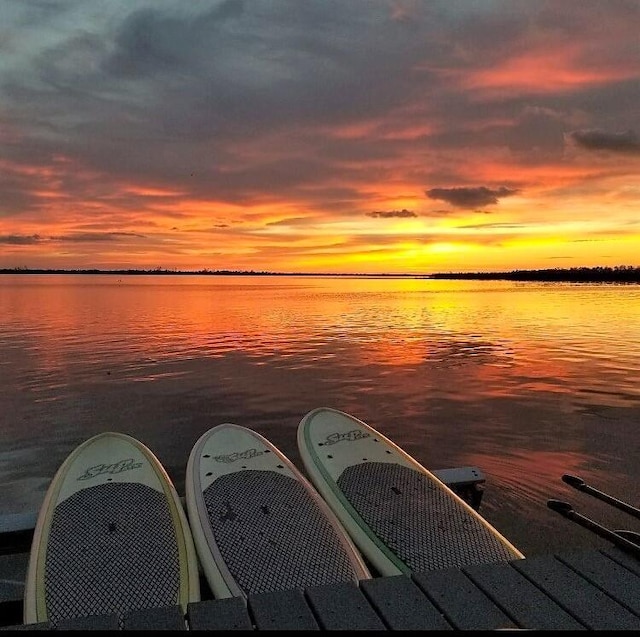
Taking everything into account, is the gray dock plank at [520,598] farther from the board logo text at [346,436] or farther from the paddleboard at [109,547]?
the board logo text at [346,436]

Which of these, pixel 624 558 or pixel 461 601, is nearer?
pixel 461 601

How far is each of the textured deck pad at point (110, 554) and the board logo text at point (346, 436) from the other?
9.11 ft

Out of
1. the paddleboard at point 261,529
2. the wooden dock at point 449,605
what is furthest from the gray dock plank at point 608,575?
the paddleboard at point 261,529

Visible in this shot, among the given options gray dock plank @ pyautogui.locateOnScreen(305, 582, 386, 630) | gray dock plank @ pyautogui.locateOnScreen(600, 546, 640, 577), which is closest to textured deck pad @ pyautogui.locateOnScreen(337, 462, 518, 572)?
gray dock plank @ pyautogui.locateOnScreen(600, 546, 640, 577)

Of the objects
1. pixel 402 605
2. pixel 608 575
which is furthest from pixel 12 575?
pixel 608 575

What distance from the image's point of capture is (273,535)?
5.64m

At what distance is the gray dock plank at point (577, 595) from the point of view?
10.8ft

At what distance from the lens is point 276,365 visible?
2003 centimetres

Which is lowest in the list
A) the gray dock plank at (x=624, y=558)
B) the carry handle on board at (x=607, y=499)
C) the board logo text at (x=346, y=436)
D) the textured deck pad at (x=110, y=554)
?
the textured deck pad at (x=110, y=554)

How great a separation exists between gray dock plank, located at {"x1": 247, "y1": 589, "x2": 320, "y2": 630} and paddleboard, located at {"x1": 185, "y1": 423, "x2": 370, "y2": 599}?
4.96ft

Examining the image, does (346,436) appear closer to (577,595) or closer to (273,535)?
(273,535)

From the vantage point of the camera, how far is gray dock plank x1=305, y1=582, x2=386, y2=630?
3.27 m

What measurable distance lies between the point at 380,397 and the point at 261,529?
1015cm

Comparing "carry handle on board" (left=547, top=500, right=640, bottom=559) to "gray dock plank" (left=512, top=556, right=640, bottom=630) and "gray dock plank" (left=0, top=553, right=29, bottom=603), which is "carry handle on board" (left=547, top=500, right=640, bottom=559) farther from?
"gray dock plank" (left=0, top=553, right=29, bottom=603)
